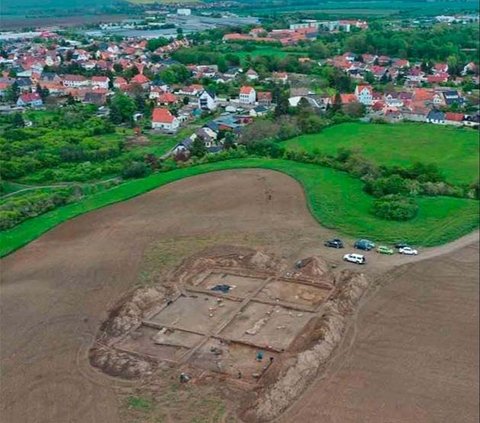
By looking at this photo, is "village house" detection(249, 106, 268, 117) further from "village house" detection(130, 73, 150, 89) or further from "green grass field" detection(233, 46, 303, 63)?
"green grass field" detection(233, 46, 303, 63)

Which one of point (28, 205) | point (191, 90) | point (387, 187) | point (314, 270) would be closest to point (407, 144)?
point (387, 187)

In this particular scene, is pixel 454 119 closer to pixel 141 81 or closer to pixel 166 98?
pixel 166 98

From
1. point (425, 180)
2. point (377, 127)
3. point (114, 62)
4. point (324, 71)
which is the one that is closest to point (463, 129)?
point (377, 127)

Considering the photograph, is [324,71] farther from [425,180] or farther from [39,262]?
[39,262]

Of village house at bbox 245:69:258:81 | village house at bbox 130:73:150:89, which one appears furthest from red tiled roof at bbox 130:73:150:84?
village house at bbox 245:69:258:81

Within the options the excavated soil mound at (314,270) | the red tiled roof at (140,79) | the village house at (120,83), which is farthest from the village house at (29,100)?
the excavated soil mound at (314,270)

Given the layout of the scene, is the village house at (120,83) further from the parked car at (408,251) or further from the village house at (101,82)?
the parked car at (408,251)
